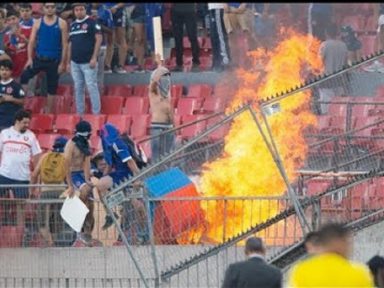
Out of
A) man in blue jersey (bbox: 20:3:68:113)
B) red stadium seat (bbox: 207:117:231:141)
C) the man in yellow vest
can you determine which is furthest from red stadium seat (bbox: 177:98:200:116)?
the man in yellow vest

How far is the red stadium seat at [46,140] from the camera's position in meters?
22.5

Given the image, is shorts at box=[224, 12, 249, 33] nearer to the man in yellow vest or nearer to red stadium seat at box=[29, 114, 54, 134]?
red stadium seat at box=[29, 114, 54, 134]

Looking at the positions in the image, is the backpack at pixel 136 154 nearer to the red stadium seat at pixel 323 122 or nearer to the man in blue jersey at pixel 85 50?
the red stadium seat at pixel 323 122

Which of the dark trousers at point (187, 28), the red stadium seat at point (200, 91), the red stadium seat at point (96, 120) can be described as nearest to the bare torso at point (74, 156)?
the red stadium seat at point (96, 120)

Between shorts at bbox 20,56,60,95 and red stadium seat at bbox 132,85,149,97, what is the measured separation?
3.77ft

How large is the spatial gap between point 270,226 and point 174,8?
7.96 m

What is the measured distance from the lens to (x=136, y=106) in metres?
23.6

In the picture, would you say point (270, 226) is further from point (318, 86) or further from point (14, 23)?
point (14, 23)

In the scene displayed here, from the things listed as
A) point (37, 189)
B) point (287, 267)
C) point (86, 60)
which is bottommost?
point (287, 267)

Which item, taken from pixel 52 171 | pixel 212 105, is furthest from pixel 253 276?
pixel 212 105

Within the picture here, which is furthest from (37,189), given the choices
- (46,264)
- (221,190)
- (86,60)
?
(86,60)

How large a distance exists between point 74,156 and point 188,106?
424cm

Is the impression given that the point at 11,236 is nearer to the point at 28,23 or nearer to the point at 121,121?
the point at 121,121

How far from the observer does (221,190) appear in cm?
1859
